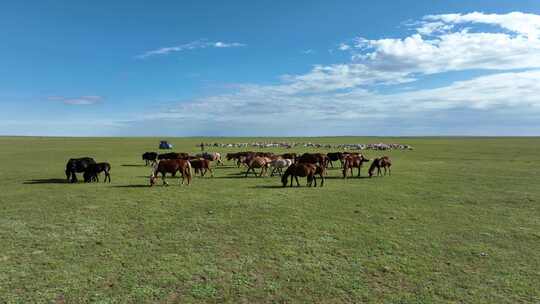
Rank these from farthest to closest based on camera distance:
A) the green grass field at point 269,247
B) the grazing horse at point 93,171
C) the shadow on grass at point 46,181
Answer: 1. the grazing horse at point 93,171
2. the shadow on grass at point 46,181
3. the green grass field at point 269,247

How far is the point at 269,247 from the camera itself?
29.8 ft

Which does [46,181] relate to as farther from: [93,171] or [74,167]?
[93,171]

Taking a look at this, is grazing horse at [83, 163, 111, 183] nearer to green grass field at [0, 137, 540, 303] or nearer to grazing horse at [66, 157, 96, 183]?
grazing horse at [66, 157, 96, 183]

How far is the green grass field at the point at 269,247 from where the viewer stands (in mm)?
6754

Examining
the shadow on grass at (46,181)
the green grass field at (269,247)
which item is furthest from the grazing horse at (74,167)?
the green grass field at (269,247)

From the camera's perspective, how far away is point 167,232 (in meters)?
10.3

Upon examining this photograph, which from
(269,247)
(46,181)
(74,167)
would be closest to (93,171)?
(74,167)

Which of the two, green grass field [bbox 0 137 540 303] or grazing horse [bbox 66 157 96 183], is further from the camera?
grazing horse [bbox 66 157 96 183]

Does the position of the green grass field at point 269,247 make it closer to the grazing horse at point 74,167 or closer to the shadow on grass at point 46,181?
the shadow on grass at point 46,181

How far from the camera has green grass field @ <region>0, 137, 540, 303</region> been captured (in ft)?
22.2

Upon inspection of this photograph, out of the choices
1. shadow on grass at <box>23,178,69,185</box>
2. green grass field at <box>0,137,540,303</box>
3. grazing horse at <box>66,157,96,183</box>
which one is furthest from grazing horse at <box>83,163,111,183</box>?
green grass field at <box>0,137,540,303</box>

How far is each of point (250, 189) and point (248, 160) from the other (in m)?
9.92

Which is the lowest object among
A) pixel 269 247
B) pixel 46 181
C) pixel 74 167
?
pixel 269 247

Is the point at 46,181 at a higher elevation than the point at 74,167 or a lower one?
lower
